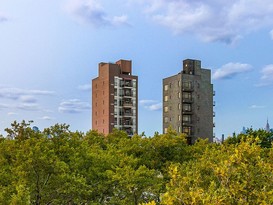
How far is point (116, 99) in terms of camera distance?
7488cm

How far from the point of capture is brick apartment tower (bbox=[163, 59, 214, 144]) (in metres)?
68.6

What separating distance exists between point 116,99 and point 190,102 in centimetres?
1568

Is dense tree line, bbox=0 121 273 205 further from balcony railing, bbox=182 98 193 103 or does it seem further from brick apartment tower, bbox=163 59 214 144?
balcony railing, bbox=182 98 193 103

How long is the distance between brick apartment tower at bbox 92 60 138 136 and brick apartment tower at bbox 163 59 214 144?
7.50m

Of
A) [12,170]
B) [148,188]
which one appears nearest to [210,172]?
[148,188]

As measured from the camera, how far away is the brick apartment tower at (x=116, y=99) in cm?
7394

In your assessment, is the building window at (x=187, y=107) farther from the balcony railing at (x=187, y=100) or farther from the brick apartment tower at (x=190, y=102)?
the balcony railing at (x=187, y=100)

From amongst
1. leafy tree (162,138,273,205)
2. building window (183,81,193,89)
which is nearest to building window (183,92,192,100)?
building window (183,81,193,89)

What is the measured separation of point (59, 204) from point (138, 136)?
374 inches

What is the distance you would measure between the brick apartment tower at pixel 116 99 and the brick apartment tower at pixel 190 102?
7496mm

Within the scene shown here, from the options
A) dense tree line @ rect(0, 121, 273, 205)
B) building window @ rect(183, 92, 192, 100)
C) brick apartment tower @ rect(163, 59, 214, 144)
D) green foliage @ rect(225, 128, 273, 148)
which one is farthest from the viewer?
building window @ rect(183, 92, 192, 100)

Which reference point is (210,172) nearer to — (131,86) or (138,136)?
(138,136)

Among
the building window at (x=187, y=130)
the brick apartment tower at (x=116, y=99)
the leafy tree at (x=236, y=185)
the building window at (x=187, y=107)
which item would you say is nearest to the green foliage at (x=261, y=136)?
the building window at (x=187, y=130)

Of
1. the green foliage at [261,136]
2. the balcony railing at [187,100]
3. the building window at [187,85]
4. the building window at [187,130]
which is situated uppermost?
the building window at [187,85]
